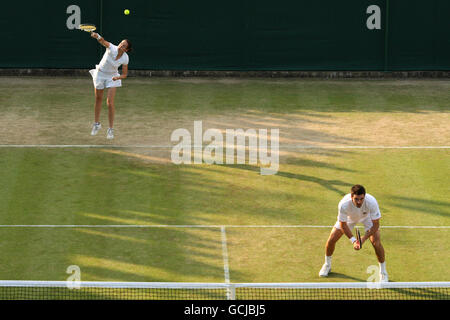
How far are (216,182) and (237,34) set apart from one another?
8.93 meters

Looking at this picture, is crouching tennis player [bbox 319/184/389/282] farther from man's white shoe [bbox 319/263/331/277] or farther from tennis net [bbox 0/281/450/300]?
tennis net [bbox 0/281/450/300]

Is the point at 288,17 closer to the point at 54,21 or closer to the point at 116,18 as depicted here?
the point at 116,18

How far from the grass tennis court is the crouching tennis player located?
52cm

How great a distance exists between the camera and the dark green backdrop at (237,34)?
25.1 metres

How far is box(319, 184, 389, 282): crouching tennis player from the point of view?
41.1ft

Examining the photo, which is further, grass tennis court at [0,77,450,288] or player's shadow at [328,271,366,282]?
grass tennis court at [0,77,450,288]

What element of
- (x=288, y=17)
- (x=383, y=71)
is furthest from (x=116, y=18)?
(x=383, y=71)

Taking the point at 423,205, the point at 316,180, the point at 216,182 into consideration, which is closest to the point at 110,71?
the point at 216,182

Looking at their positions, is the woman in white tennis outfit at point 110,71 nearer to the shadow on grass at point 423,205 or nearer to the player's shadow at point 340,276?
the shadow on grass at point 423,205

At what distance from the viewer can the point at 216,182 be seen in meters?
17.3

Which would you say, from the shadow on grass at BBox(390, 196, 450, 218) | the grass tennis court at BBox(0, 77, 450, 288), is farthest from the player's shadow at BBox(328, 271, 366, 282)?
the shadow on grass at BBox(390, 196, 450, 218)

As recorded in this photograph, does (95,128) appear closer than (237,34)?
Yes

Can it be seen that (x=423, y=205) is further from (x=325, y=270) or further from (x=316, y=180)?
(x=325, y=270)

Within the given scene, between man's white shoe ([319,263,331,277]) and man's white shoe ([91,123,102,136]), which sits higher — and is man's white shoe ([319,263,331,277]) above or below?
below
